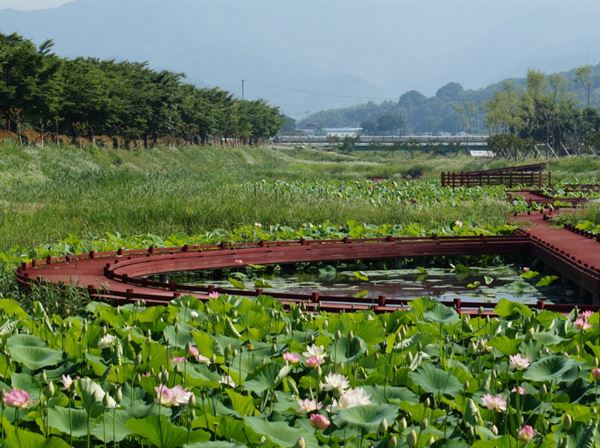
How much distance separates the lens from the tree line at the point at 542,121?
277 feet

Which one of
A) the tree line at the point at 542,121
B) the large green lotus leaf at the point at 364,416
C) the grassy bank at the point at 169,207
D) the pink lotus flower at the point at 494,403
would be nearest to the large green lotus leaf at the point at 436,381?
the pink lotus flower at the point at 494,403

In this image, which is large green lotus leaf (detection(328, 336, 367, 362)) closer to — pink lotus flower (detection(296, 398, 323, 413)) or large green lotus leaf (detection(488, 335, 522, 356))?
large green lotus leaf (detection(488, 335, 522, 356))

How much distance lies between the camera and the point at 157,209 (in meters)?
19.8

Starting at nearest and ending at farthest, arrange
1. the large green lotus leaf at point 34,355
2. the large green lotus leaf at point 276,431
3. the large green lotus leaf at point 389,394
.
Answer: the large green lotus leaf at point 276,431
the large green lotus leaf at point 389,394
the large green lotus leaf at point 34,355

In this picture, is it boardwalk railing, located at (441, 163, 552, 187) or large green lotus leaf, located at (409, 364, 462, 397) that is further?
boardwalk railing, located at (441, 163, 552, 187)

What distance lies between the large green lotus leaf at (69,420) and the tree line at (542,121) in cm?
7875

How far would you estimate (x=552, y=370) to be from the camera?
5.44 meters

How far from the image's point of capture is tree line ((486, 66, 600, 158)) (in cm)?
8444

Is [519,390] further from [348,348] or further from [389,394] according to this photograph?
[348,348]

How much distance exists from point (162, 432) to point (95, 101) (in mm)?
44690

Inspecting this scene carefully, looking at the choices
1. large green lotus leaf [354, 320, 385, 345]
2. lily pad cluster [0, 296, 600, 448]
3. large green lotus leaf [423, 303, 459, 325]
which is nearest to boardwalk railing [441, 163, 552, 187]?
large green lotus leaf [423, 303, 459, 325]

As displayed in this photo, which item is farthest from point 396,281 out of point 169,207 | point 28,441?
point 28,441

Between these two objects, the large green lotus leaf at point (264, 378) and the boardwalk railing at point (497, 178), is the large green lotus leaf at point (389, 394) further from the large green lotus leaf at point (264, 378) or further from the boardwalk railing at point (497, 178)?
the boardwalk railing at point (497, 178)

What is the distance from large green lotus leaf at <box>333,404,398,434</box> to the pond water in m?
9.22
